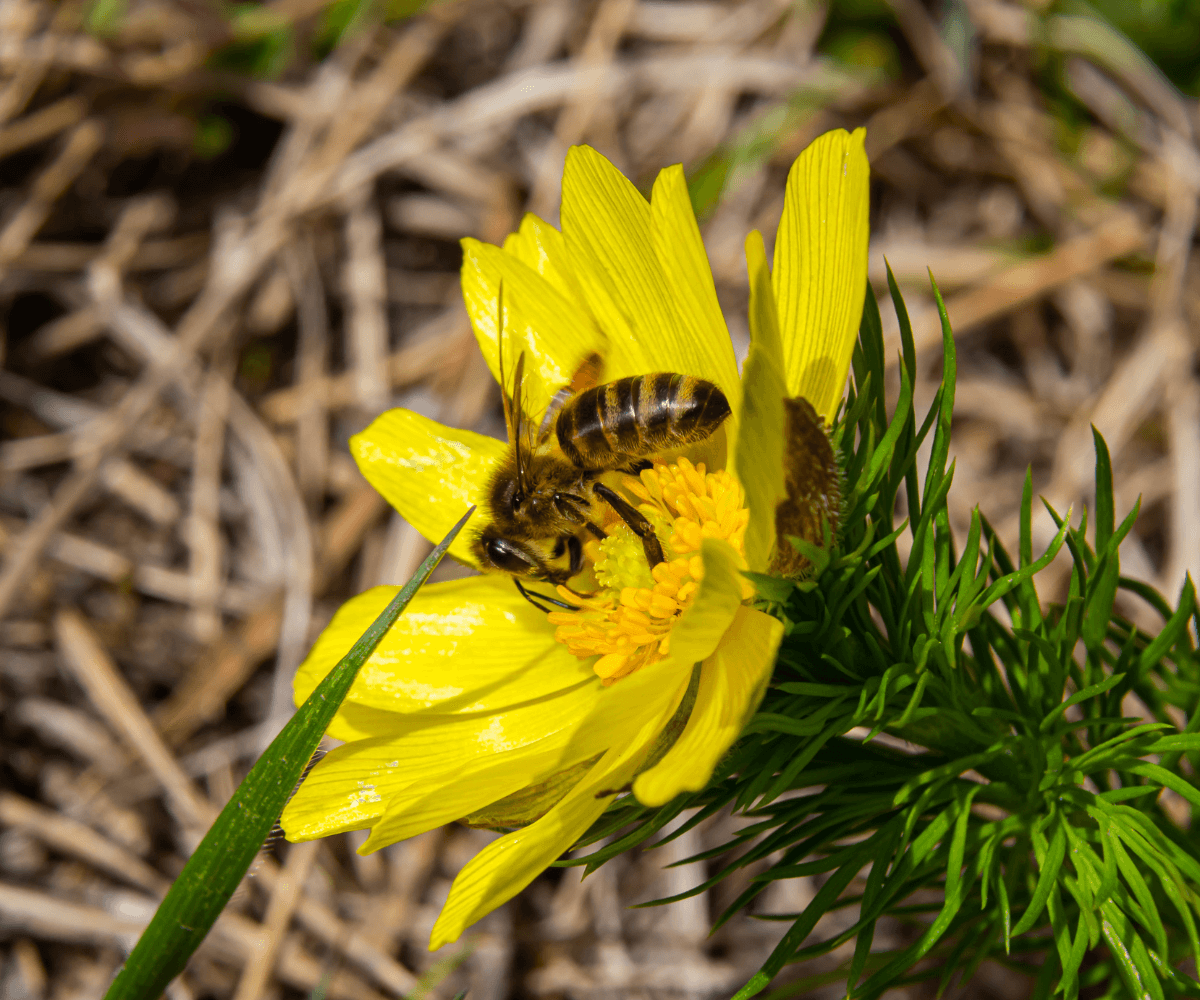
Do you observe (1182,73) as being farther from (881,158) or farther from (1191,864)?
(1191,864)

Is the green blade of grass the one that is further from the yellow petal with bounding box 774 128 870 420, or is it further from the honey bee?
the yellow petal with bounding box 774 128 870 420

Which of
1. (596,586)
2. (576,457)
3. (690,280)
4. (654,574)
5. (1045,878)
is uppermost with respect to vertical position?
(690,280)

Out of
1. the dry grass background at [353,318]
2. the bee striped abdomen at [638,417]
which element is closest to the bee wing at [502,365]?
the bee striped abdomen at [638,417]

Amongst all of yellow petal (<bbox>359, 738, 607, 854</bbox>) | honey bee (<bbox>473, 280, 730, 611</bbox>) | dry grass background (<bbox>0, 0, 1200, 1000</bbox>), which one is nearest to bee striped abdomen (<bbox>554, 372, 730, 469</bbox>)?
honey bee (<bbox>473, 280, 730, 611</bbox>)

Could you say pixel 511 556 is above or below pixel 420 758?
above

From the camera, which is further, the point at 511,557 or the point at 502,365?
the point at 502,365

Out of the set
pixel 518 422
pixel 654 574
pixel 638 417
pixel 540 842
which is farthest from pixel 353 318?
pixel 540 842

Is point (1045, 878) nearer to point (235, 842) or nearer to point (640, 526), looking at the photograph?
point (640, 526)
